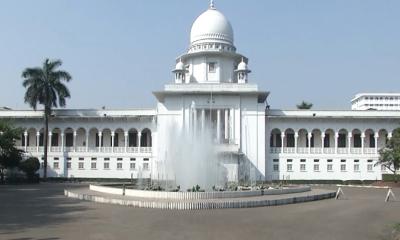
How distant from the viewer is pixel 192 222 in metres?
17.7

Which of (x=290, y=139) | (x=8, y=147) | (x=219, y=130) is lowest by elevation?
(x=8, y=147)

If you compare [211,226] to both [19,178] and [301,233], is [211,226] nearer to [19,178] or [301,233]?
[301,233]

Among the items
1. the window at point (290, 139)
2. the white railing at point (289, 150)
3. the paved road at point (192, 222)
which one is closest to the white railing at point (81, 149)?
the white railing at point (289, 150)

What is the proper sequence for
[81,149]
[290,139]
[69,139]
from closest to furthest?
[81,149]
[290,139]
[69,139]

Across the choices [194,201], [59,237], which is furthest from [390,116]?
[59,237]

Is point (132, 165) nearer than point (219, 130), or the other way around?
point (219, 130)

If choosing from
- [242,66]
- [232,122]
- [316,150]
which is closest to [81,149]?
[232,122]

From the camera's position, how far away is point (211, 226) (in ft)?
55.1

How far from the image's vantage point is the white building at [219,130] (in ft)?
173

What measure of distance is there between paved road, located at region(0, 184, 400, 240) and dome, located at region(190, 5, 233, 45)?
37.1 meters

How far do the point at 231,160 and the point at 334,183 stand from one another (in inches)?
455

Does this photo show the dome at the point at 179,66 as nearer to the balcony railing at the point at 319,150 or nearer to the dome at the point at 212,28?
the dome at the point at 212,28

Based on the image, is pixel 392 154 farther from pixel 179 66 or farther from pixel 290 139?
pixel 179 66

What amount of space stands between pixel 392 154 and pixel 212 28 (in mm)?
25263
